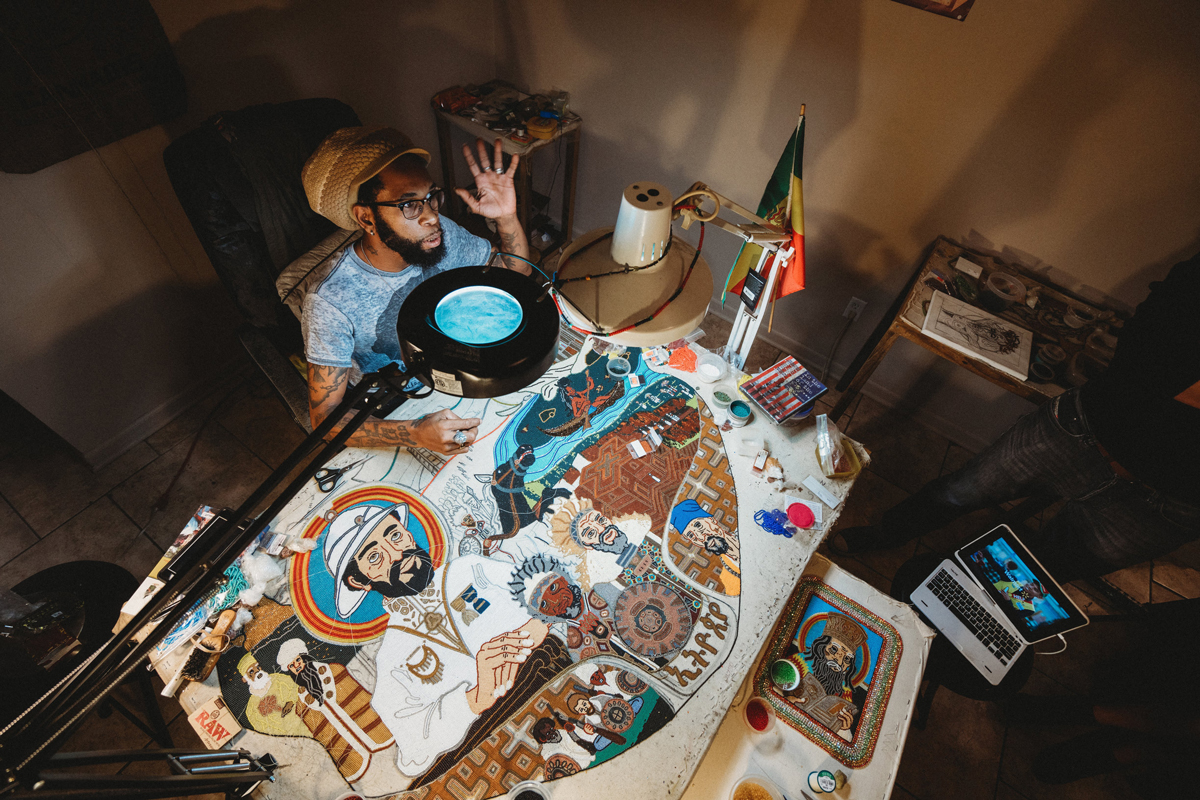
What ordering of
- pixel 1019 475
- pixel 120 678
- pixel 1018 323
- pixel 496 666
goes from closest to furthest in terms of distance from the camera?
1. pixel 120 678
2. pixel 496 666
3. pixel 1019 475
4. pixel 1018 323

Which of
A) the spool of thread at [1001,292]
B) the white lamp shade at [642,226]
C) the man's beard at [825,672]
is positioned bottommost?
the man's beard at [825,672]

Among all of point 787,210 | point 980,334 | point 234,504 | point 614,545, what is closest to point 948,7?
point 980,334

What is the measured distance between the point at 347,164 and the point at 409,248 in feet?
1.06

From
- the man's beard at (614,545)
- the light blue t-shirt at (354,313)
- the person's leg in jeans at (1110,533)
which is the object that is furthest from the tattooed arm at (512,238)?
the person's leg in jeans at (1110,533)

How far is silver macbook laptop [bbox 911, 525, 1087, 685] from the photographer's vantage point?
1.77 metres

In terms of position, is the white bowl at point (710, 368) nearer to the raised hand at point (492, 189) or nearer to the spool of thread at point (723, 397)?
the spool of thread at point (723, 397)

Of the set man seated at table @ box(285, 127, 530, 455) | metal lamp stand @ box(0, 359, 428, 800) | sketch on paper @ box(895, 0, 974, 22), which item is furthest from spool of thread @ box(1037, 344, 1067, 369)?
metal lamp stand @ box(0, 359, 428, 800)

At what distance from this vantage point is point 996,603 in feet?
6.03

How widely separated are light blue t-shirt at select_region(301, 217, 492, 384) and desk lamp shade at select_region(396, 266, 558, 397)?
892mm

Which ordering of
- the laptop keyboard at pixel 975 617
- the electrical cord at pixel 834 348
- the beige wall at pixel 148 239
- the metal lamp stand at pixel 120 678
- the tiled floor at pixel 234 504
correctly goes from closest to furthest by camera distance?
the metal lamp stand at pixel 120 678
the laptop keyboard at pixel 975 617
the beige wall at pixel 148 239
the tiled floor at pixel 234 504
the electrical cord at pixel 834 348

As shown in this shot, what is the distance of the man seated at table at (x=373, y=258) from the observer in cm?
163

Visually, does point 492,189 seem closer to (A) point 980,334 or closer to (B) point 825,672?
(B) point 825,672

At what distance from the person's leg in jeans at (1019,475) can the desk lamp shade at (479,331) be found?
2042 mm

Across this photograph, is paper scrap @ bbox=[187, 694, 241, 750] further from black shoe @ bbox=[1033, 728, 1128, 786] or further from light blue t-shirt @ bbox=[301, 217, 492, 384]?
black shoe @ bbox=[1033, 728, 1128, 786]
